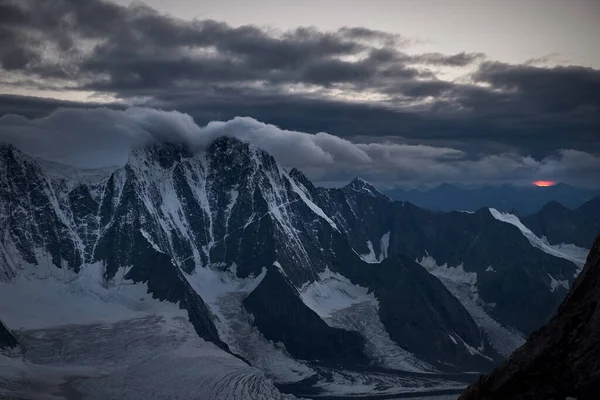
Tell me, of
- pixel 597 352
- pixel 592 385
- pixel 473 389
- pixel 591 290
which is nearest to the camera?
pixel 592 385

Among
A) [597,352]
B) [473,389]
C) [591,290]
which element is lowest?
[473,389]

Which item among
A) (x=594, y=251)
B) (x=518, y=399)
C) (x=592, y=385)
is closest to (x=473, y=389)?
(x=518, y=399)

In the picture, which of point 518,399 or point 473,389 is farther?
point 473,389

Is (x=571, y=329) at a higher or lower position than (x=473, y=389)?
higher

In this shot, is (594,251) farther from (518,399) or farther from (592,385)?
(592,385)

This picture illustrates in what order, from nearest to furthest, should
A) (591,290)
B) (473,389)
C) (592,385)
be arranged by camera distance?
(592,385) < (591,290) < (473,389)

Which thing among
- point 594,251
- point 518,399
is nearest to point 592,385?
point 518,399
